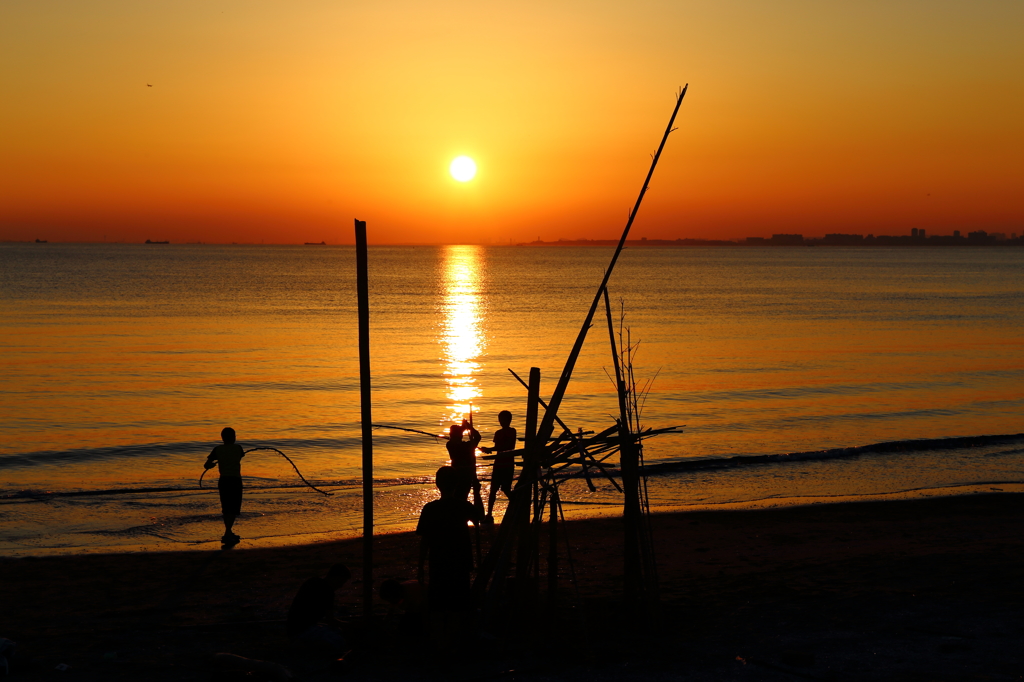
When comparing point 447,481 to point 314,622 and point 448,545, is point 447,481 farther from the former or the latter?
point 314,622

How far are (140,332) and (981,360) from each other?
42263mm

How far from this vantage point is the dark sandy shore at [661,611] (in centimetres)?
716

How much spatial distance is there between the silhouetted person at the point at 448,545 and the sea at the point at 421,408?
1508 mm

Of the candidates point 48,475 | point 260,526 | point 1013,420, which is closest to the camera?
point 260,526

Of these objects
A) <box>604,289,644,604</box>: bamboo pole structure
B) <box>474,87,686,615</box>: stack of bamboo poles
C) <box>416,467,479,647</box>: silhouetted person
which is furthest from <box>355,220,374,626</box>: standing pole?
<box>604,289,644,604</box>: bamboo pole structure

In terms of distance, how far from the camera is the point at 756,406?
26734mm

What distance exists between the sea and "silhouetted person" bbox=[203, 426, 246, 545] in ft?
2.19

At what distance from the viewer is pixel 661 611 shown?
8.43m

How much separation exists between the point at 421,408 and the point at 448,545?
65.1 ft

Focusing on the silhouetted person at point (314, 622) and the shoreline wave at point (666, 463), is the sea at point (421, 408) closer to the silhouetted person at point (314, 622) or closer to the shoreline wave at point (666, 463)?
the shoreline wave at point (666, 463)

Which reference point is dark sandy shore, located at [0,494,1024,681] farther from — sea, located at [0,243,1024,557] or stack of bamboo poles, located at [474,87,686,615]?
sea, located at [0,243,1024,557]

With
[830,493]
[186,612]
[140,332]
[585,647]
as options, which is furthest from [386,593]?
[140,332]

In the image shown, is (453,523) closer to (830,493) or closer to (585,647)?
(585,647)

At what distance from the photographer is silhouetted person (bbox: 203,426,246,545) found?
40.5 ft
